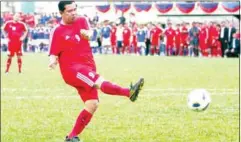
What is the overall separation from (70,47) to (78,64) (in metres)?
0.27

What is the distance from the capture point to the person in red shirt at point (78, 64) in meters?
9.35

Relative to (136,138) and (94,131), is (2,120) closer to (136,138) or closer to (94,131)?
(94,131)

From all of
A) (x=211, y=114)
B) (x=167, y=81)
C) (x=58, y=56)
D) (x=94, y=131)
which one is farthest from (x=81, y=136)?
(x=167, y=81)

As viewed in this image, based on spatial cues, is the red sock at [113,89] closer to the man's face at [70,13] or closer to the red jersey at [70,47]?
the red jersey at [70,47]

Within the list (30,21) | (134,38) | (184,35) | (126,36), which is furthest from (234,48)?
(30,21)

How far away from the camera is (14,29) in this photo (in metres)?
25.6

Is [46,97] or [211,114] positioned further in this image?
[46,97]

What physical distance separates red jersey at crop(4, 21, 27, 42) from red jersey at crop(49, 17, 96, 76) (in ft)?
52.9

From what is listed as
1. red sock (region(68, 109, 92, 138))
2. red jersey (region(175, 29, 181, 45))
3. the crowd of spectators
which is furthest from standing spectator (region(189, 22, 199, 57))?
red sock (region(68, 109, 92, 138))

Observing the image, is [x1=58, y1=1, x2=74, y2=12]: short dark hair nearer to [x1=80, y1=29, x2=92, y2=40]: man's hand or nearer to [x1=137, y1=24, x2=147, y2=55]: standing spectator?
[x1=80, y1=29, x2=92, y2=40]: man's hand

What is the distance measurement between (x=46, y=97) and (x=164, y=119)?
4639mm

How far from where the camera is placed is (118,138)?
9977 mm

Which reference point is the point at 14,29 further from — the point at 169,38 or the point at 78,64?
the point at 169,38

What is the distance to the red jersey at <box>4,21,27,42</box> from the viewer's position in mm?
25547
